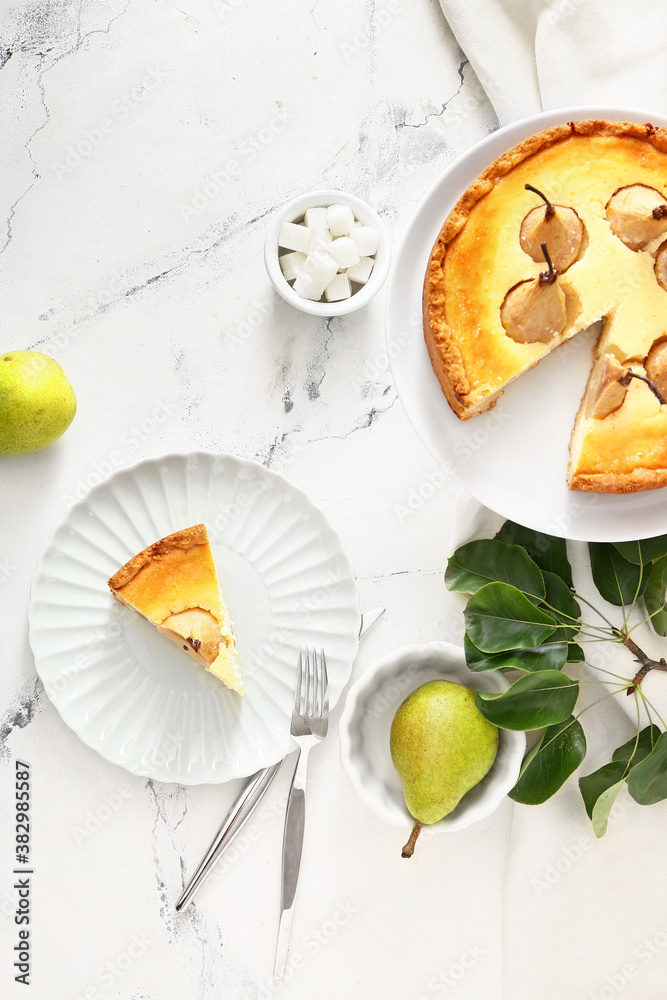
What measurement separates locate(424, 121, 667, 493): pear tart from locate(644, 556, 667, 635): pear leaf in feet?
1.03

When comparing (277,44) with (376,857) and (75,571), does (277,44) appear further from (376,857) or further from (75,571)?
(376,857)

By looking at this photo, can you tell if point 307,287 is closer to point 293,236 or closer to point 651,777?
point 293,236

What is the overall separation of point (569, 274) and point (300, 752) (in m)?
1.51

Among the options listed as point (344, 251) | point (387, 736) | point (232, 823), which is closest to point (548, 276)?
point (344, 251)

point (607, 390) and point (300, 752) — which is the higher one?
point (607, 390)

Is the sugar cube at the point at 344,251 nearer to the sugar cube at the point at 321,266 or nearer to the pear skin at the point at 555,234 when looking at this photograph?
the sugar cube at the point at 321,266

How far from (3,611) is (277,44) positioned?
6.38 feet

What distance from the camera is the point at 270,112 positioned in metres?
2.32

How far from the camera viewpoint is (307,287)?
216 cm

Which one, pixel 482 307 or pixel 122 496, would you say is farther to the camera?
pixel 122 496

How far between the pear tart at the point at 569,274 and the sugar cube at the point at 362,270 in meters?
0.40

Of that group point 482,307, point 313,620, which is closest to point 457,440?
point 482,307

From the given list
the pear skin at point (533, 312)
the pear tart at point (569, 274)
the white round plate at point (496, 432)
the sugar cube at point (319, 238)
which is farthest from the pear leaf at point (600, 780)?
the sugar cube at point (319, 238)

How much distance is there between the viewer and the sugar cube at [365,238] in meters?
2.17
